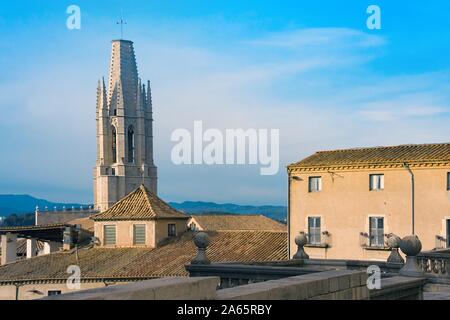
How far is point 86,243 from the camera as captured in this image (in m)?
54.6

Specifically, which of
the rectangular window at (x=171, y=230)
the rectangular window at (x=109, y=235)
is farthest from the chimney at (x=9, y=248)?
the rectangular window at (x=171, y=230)

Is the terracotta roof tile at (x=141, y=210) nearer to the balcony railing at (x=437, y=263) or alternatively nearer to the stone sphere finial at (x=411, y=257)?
the balcony railing at (x=437, y=263)

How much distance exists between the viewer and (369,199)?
41.8 m

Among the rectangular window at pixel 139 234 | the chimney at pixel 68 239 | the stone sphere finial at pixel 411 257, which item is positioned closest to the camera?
the stone sphere finial at pixel 411 257

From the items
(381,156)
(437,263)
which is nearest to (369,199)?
(381,156)

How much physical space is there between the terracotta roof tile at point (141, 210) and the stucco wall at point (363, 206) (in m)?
9.31

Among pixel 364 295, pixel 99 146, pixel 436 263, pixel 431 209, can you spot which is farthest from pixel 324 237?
pixel 99 146

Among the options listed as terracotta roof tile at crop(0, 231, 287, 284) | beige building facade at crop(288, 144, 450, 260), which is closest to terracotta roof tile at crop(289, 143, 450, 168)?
beige building facade at crop(288, 144, 450, 260)

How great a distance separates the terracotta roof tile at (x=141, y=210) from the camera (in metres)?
47.8

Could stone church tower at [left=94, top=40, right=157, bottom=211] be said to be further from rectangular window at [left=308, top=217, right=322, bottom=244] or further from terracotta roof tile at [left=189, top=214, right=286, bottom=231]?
rectangular window at [left=308, top=217, right=322, bottom=244]

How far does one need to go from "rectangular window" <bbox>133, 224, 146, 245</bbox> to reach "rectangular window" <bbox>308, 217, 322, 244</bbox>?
37.9ft

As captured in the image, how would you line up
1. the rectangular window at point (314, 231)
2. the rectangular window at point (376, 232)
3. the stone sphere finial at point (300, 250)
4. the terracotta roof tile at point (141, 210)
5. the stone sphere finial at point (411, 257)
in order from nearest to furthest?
the stone sphere finial at point (411, 257)
the stone sphere finial at point (300, 250)
the rectangular window at point (376, 232)
the rectangular window at point (314, 231)
the terracotta roof tile at point (141, 210)

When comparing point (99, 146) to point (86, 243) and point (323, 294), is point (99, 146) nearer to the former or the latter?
point (86, 243)
